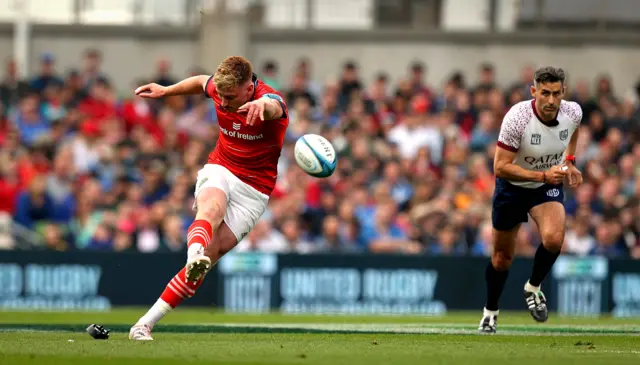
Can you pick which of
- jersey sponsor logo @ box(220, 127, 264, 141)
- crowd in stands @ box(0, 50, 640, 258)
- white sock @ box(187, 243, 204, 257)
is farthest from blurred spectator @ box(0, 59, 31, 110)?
white sock @ box(187, 243, 204, 257)

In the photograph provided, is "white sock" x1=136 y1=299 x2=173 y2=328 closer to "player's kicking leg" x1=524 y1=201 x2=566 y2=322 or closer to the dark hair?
"player's kicking leg" x1=524 y1=201 x2=566 y2=322

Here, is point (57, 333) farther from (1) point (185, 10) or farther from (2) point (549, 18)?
(2) point (549, 18)

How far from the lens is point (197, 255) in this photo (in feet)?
32.3

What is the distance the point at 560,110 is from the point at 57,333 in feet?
17.0

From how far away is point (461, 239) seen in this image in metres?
19.9

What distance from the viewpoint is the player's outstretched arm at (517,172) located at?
11.8 m

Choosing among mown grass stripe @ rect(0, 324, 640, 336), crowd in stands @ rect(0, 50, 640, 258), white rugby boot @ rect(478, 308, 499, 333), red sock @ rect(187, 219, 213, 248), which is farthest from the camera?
crowd in stands @ rect(0, 50, 640, 258)

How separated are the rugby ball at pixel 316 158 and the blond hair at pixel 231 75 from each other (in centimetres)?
94

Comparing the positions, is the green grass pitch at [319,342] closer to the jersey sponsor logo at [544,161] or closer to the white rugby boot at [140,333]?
the white rugby boot at [140,333]

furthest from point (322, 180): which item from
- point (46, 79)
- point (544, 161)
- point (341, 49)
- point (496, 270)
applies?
point (544, 161)

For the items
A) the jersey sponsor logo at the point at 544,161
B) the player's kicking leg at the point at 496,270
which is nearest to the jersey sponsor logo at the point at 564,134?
the jersey sponsor logo at the point at 544,161

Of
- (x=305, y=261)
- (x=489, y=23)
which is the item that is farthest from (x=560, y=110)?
(x=489, y=23)

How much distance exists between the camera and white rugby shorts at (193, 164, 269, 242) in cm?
1091

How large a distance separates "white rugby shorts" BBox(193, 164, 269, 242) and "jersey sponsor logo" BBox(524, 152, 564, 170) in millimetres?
2793
